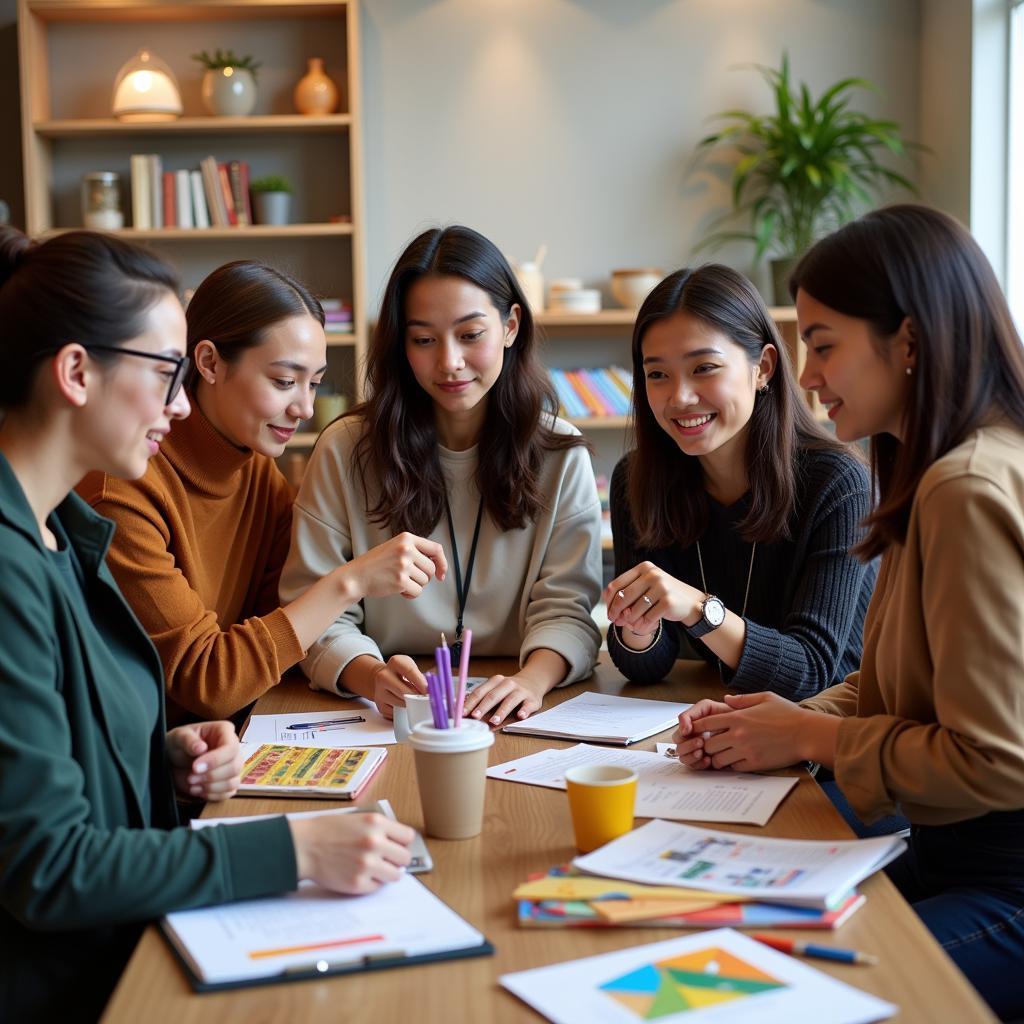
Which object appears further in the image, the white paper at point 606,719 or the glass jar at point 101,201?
the glass jar at point 101,201

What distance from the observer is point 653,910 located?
106cm

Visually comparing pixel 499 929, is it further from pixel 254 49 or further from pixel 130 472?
pixel 254 49

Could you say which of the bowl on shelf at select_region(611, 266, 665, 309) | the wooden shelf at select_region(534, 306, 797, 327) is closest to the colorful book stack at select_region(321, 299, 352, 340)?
the wooden shelf at select_region(534, 306, 797, 327)

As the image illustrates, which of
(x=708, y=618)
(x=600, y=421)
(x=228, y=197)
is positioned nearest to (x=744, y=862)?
(x=708, y=618)

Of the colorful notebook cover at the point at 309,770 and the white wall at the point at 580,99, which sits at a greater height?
the white wall at the point at 580,99

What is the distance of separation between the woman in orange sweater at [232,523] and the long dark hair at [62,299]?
26.6 inches

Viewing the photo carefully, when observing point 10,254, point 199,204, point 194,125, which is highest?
point 194,125

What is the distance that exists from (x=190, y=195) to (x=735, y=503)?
3331 mm

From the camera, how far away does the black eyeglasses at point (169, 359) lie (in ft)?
4.05

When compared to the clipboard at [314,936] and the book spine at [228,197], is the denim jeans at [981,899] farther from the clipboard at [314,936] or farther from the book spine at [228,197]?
the book spine at [228,197]

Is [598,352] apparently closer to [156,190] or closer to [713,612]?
[156,190]

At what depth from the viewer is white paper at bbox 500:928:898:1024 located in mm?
893

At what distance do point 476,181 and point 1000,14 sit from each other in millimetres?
2041

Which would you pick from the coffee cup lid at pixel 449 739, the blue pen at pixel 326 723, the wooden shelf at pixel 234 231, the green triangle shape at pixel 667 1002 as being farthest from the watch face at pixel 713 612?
the wooden shelf at pixel 234 231
